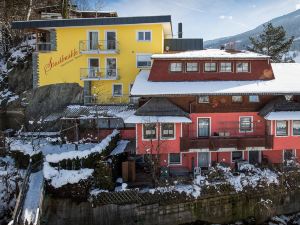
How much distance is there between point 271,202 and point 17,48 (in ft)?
123

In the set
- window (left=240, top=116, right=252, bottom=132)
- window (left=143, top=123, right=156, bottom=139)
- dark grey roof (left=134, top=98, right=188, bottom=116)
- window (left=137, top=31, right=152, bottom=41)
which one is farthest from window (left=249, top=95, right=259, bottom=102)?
window (left=137, top=31, right=152, bottom=41)

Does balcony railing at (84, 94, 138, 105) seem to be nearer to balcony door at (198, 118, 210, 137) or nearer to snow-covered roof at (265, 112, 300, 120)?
balcony door at (198, 118, 210, 137)

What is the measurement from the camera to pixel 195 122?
3341 centimetres

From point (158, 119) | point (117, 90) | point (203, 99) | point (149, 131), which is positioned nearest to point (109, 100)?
point (117, 90)

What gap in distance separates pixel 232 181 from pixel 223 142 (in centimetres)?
365

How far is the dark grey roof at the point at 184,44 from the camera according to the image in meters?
42.8

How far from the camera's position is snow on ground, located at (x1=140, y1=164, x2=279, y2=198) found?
28516 mm

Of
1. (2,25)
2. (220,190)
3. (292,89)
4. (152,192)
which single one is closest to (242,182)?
(220,190)

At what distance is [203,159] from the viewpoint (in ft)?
110

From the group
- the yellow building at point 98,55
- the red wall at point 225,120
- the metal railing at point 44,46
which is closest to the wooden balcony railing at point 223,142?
the red wall at point 225,120

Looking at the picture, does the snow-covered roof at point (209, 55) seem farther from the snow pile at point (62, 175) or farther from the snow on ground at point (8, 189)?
the snow on ground at point (8, 189)

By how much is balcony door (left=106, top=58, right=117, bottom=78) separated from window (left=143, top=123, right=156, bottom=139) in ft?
33.6

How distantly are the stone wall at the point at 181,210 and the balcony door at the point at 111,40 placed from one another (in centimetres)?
1868

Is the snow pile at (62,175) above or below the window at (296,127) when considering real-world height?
below
